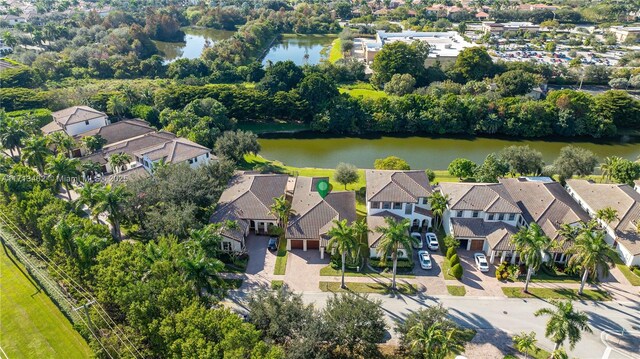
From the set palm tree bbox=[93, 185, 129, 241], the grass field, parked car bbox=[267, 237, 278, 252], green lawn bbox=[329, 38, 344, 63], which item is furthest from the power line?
green lawn bbox=[329, 38, 344, 63]

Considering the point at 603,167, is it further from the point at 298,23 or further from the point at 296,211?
the point at 298,23

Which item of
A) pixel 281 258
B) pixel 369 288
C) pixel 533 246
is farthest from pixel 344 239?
pixel 533 246

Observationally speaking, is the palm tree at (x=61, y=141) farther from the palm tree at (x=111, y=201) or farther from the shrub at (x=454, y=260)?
the shrub at (x=454, y=260)

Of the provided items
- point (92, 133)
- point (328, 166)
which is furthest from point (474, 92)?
point (92, 133)

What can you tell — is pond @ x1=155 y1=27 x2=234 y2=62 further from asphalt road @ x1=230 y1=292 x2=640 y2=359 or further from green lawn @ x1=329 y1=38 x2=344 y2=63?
asphalt road @ x1=230 y1=292 x2=640 y2=359

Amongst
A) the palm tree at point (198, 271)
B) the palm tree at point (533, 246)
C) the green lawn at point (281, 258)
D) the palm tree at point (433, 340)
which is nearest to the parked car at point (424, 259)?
the palm tree at point (533, 246)

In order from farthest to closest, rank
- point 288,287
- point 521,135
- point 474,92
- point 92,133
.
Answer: point 474,92, point 521,135, point 92,133, point 288,287
